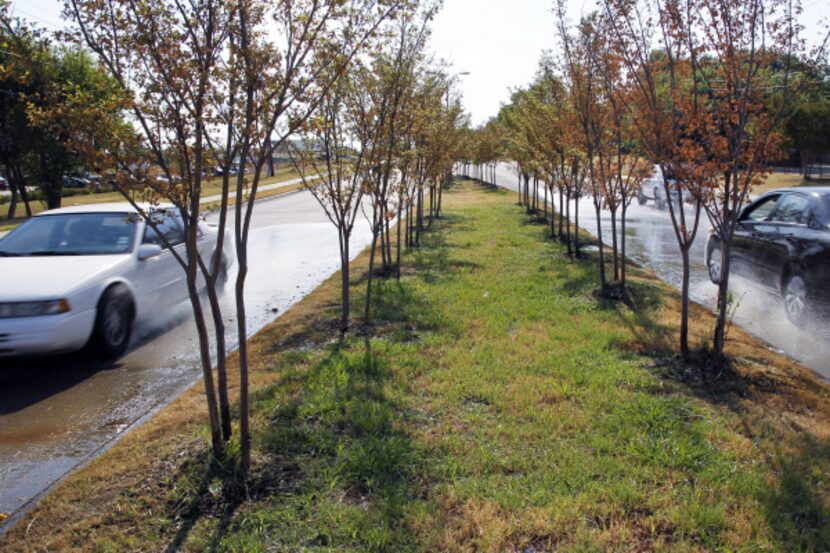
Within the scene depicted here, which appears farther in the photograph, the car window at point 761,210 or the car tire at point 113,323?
the car window at point 761,210

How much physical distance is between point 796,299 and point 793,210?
1.12 metres

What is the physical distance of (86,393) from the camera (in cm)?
571

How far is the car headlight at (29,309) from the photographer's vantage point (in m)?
5.92

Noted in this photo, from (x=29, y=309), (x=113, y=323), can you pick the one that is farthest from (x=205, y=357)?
(x=113, y=323)

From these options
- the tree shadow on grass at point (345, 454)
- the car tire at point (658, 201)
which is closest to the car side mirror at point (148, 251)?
the tree shadow on grass at point (345, 454)

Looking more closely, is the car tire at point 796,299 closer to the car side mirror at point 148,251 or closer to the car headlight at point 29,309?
the car side mirror at point 148,251

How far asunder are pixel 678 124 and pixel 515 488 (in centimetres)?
369

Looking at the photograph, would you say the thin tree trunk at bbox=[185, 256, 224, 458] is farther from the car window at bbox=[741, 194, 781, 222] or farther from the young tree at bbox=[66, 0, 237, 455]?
the car window at bbox=[741, 194, 781, 222]

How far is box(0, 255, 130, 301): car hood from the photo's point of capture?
604 cm

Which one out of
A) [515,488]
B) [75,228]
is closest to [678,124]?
[515,488]

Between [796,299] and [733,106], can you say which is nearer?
[733,106]

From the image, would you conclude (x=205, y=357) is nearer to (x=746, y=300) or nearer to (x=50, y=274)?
(x=50, y=274)

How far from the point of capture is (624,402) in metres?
4.86

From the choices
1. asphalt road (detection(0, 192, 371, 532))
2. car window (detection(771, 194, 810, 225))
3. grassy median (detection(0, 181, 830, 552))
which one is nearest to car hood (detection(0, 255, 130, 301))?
asphalt road (detection(0, 192, 371, 532))
